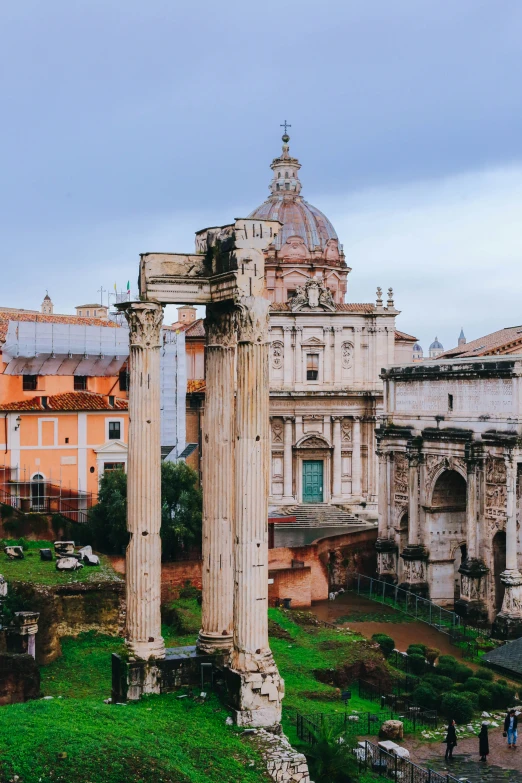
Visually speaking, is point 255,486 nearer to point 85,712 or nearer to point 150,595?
point 150,595

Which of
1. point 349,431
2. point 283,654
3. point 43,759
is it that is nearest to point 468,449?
point 283,654

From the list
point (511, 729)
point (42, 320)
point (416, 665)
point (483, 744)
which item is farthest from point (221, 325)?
point (42, 320)

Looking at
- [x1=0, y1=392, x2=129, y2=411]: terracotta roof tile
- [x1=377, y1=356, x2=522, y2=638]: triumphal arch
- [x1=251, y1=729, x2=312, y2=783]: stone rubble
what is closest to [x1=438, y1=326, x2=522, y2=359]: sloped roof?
[x1=377, y1=356, x2=522, y2=638]: triumphal arch

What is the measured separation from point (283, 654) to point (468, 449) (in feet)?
43.8

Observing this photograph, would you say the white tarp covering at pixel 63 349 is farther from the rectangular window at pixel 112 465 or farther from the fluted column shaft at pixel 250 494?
the fluted column shaft at pixel 250 494

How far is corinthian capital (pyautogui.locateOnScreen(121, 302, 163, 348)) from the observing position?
1712 cm

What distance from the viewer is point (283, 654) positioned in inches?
979

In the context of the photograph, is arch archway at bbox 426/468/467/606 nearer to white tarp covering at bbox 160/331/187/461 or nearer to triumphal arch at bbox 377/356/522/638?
triumphal arch at bbox 377/356/522/638

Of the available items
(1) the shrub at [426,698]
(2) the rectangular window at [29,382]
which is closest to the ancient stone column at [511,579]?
(1) the shrub at [426,698]

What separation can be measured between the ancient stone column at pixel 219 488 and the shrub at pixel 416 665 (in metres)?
12.0

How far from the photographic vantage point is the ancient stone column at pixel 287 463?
5162 cm

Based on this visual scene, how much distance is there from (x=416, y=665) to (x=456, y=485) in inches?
462

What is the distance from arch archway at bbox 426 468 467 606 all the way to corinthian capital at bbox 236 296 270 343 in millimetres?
23314

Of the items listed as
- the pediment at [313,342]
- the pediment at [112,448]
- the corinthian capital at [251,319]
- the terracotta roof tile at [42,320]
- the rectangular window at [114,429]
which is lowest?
the pediment at [112,448]
